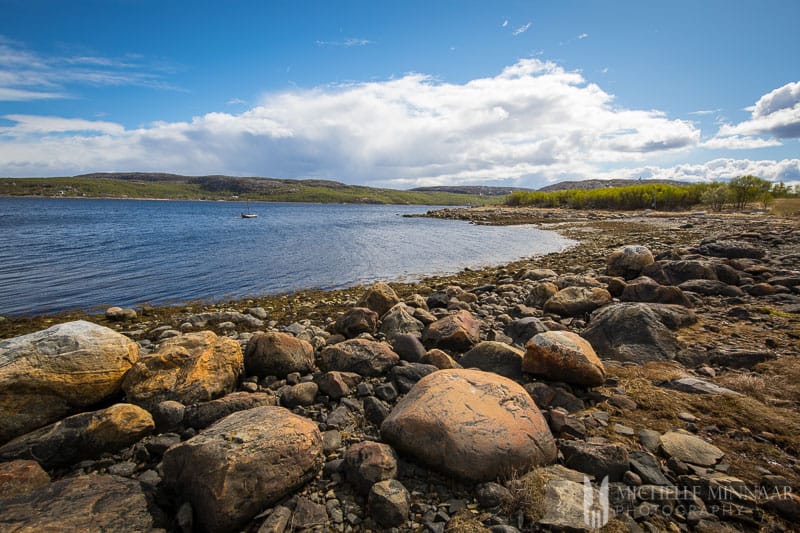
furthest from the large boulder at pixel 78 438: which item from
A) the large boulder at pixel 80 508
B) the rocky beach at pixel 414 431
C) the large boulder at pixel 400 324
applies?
the large boulder at pixel 400 324

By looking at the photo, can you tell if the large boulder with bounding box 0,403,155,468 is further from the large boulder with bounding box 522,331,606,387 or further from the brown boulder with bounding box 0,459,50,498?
the large boulder with bounding box 522,331,606,387

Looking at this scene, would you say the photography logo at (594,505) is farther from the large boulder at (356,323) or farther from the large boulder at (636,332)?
the large boulder at (356,323)

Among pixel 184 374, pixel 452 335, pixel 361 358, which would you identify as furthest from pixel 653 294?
pixel 184 374

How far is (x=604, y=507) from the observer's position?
4062 millimetres

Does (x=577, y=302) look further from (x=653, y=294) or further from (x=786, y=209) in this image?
(x=786, y=209)

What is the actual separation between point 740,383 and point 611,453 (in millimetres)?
3969

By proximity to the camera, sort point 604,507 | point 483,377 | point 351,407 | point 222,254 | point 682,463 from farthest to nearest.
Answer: point 222,254, point 351,407, point 483,377, point 682,463, point 604,507

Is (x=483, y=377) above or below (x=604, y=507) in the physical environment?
above

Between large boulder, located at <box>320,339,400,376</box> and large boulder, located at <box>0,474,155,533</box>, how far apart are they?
3.98m

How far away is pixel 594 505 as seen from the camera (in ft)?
13.3

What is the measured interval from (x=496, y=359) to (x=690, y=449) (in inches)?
135

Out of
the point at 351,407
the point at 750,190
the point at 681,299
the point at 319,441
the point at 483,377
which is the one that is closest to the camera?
the point at 319,441

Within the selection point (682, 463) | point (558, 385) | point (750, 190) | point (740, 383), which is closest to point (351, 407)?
point (558, 385)

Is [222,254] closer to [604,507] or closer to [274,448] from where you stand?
[274,448]
